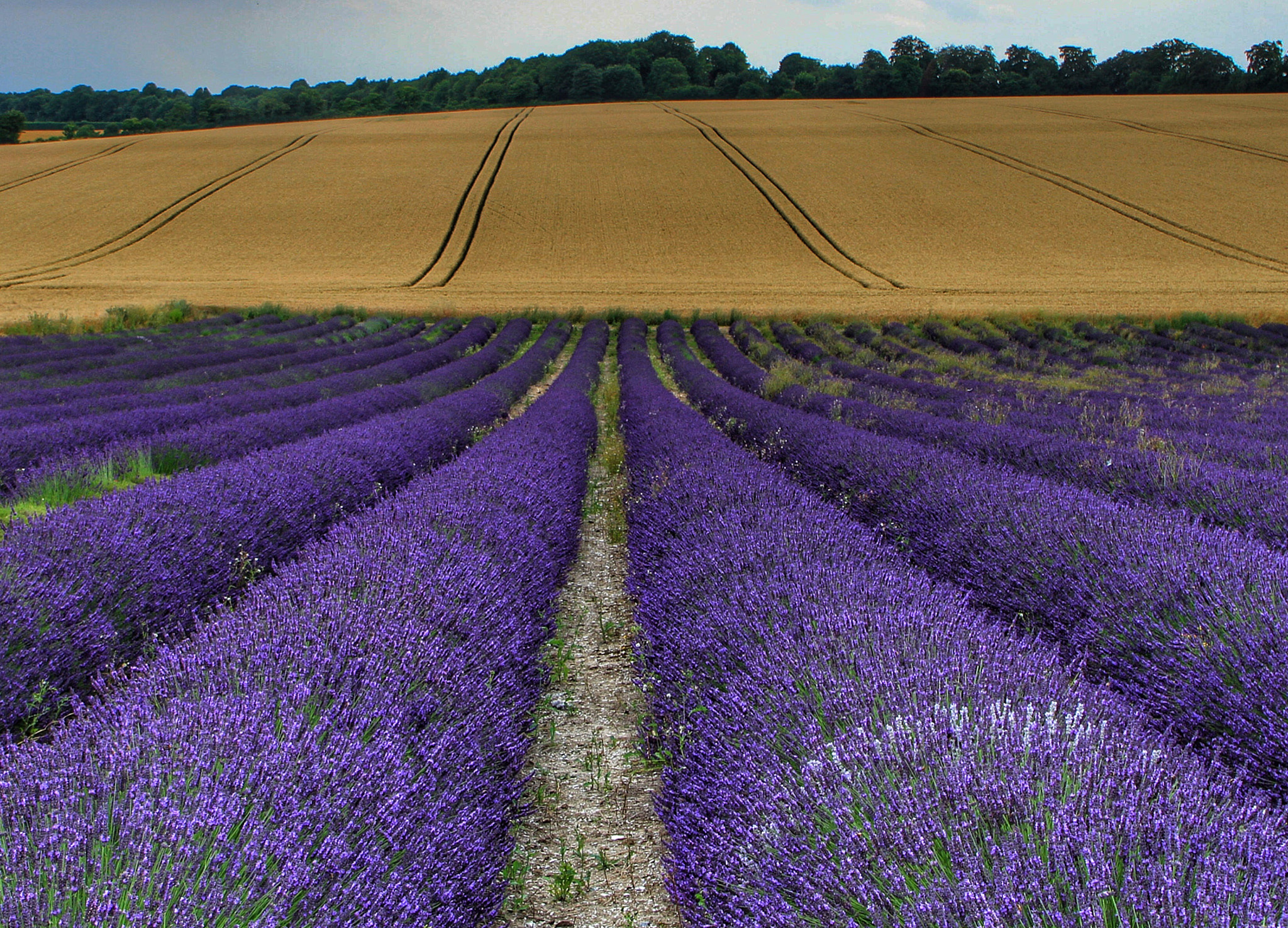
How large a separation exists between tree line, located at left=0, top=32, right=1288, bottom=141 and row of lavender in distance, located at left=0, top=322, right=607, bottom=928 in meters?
68.7

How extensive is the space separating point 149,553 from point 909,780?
3.50m

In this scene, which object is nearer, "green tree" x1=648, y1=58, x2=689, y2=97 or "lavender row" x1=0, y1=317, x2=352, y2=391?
"lavender row" x1=0, y1=317, x2=352, y2=391

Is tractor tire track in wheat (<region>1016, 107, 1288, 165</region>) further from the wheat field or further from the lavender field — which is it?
the lavender field

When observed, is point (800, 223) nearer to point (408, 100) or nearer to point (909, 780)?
point (909, 780)

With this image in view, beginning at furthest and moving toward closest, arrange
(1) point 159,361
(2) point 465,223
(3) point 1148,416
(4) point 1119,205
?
(2) point 465,223, (4) point 1119,205, (1) point 159,361, (3) point 1148,416

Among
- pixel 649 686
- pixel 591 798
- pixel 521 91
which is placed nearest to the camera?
pixel 591 798

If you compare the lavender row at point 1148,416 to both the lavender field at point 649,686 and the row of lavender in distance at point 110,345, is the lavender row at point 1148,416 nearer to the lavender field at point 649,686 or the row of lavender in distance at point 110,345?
the lavender field at point 649,686

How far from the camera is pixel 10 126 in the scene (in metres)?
56.1

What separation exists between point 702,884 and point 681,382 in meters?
12.3

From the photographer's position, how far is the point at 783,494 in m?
4.26

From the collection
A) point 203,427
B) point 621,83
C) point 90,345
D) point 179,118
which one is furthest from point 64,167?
point 203,427

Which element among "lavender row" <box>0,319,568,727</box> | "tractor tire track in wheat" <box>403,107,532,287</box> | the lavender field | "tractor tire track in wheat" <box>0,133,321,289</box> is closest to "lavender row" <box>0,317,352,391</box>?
the lavender field

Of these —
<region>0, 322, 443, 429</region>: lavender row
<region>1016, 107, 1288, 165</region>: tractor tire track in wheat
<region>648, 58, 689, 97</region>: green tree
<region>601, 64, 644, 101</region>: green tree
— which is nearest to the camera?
<region>0, 322, 443, 429</region>: lavender row

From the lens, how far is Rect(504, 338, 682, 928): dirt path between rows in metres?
2.24
